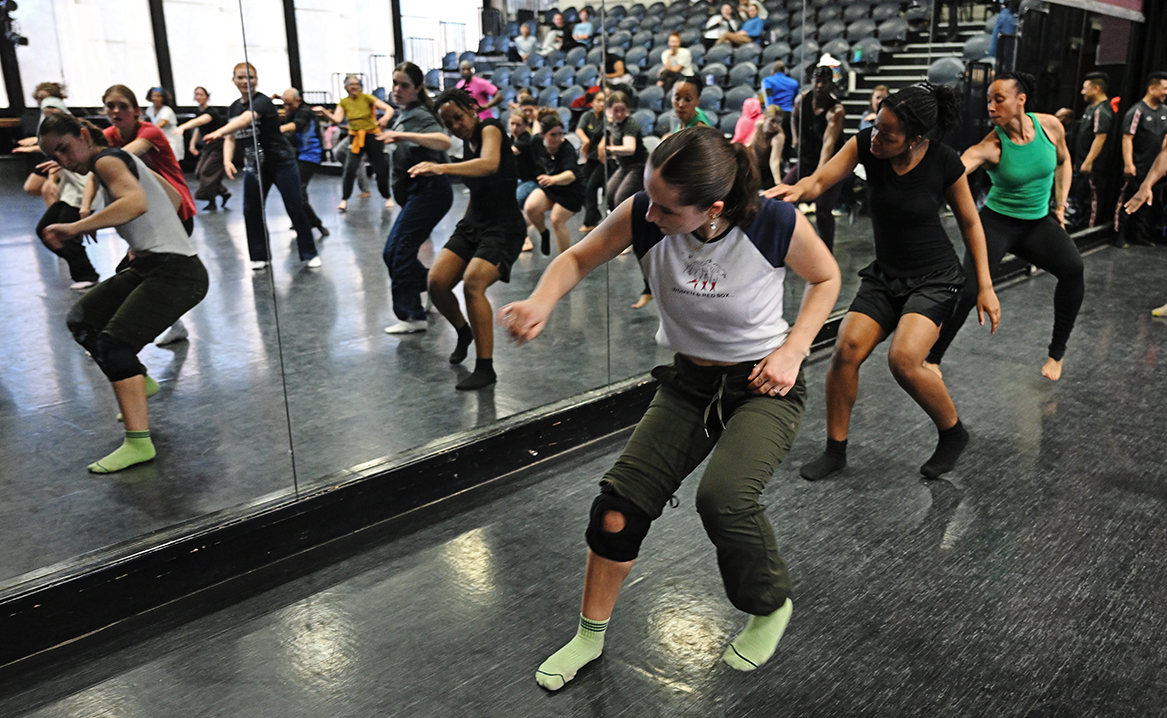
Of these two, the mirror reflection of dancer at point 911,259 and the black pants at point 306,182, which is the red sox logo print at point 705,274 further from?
the black pants at point 306,182

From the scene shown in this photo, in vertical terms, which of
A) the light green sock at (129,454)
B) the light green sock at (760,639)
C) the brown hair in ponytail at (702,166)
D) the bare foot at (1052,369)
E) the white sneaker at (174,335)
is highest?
the brown hair in ponytail at (702,166)

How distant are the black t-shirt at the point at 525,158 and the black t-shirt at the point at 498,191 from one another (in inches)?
1.1

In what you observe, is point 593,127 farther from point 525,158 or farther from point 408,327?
point 408,327

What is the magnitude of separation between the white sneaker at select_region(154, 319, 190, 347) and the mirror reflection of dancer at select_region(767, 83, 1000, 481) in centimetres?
209

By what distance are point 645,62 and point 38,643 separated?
3.14m

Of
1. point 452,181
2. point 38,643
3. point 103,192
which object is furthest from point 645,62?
point 38,643

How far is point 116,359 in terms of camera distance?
2.74m

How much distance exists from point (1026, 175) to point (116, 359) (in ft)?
12.1

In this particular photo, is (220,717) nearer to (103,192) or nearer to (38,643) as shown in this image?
(38,643)

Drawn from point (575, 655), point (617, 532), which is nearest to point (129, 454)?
point (575, 655)

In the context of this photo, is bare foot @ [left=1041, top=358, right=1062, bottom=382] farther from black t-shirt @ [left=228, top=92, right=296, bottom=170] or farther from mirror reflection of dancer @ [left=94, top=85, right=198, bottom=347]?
mirror reflection of dancer @ [left=94, top=85, right=198, bottom=347]

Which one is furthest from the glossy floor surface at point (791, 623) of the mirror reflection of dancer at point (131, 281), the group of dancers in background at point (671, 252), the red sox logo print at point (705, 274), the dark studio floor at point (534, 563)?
the red sox logo print at point (705, 274)

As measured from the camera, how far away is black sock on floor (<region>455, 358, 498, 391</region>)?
3820 mm

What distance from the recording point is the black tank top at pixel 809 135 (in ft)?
16.1
